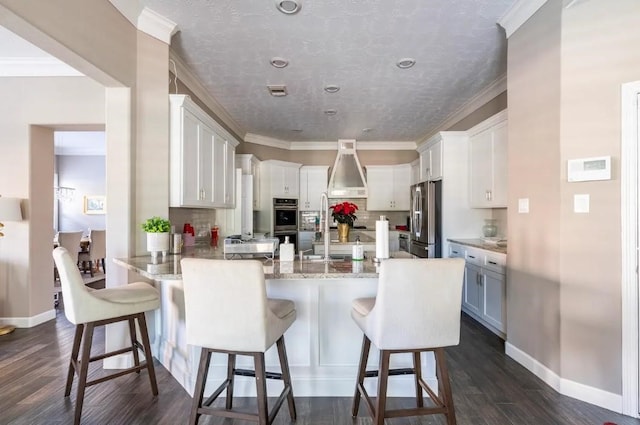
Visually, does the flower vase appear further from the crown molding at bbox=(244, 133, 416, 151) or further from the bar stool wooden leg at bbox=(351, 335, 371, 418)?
the crown molding at bbox=(244, 133, 416, 151)

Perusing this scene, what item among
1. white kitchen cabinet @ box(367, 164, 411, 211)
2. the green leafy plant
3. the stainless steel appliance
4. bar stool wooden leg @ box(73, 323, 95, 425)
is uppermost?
white kitchen cabinet @ box(367, 164, 411, 211)

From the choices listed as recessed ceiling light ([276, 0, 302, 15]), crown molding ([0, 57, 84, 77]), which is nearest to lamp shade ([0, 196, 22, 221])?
crown molding ([0, 57, 84, 77])

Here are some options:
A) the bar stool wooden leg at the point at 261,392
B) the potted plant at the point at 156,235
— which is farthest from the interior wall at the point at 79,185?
the bar stool wooden leg at the point at 261,392

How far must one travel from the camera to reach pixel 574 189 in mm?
2219

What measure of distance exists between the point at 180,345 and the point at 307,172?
16.0ft

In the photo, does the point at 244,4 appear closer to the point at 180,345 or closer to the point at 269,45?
the point at 269,45

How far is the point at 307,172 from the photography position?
6.95 m

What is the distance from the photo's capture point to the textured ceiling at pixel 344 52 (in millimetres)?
2600

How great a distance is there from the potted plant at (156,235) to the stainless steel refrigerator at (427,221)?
350 cm

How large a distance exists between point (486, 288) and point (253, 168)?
4.11m

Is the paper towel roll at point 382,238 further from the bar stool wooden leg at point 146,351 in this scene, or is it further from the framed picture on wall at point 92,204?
the framed picture on wall at point 92,204

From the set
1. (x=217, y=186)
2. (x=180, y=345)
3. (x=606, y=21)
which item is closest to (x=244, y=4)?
(x=217, y=186)

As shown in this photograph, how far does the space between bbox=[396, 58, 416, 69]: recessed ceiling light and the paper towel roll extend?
2.12 m

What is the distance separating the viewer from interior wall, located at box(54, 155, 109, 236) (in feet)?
26.2
